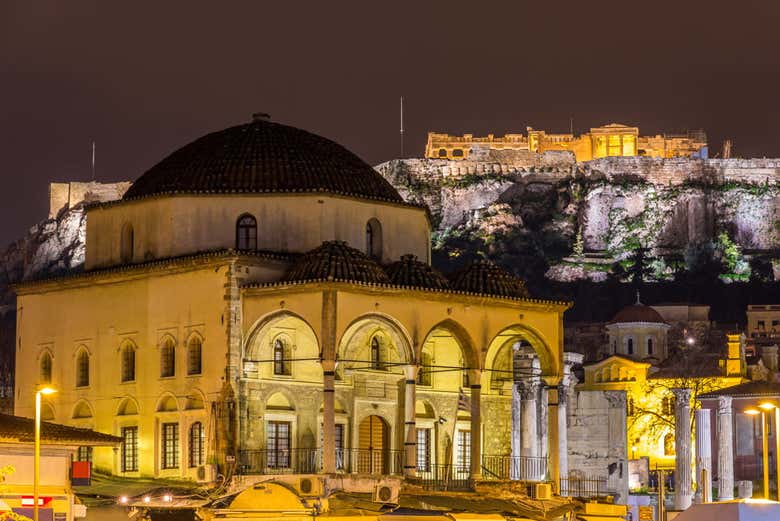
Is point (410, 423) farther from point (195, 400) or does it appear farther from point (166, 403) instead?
point (166, 403)

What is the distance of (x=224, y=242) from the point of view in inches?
2264

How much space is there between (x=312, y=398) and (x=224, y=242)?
15.4 feet

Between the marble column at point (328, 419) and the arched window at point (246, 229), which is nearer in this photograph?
the marble column at point (328, 419)

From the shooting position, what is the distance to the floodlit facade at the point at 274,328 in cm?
5528

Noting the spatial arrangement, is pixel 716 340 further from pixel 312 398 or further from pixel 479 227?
pixel 312 398

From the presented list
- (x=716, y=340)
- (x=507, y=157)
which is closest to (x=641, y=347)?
(x=716, y=340)

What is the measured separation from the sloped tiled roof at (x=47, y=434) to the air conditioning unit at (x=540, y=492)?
1271 centimetres

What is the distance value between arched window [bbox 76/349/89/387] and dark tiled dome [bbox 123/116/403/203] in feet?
14.6

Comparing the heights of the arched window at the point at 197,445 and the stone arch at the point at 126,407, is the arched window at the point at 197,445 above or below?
below

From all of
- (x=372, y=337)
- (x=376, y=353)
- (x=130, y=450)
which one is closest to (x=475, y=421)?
(x=376, y=353)

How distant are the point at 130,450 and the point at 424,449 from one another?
8.31 m

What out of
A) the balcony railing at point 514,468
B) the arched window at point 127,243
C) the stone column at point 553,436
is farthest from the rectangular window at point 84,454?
the stone column at point 553,436

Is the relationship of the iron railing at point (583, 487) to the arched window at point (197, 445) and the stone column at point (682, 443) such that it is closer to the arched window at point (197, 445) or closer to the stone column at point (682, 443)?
the stone column at point (682, 443)

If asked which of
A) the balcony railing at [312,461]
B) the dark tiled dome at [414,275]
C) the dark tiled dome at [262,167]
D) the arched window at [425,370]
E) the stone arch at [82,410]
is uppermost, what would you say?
the dark tiled dome at [262,167]
